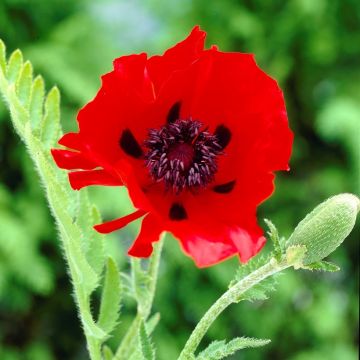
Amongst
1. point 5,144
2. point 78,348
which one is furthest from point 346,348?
point 5,144

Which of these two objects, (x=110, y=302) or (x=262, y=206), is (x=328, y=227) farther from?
(x=262, y=206)

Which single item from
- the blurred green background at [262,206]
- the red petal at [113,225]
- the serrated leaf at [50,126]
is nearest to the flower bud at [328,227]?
the red petal at [113,225]

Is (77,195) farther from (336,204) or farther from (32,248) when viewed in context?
(32,248)

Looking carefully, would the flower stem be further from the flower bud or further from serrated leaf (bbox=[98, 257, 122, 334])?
serrated leaf (bbox=[98, 257, 122, 334])

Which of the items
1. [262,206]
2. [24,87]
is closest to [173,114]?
[24,87]

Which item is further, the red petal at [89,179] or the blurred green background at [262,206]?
the blurred green background at [262,206]

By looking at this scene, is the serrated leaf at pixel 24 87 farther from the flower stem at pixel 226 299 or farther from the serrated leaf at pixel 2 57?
the flower stem at pixel 226 299
